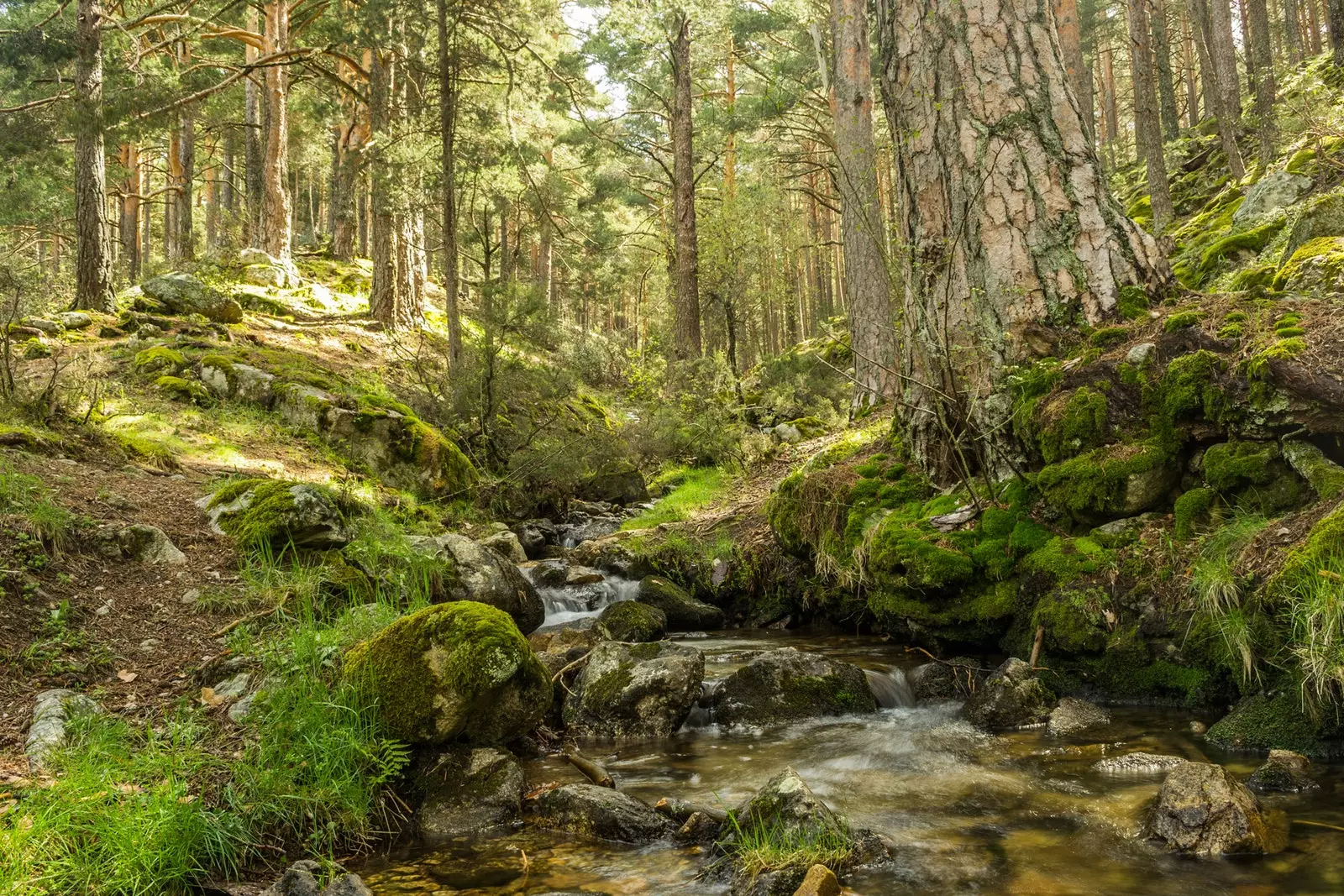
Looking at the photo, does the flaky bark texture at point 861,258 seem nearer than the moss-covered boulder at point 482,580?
No

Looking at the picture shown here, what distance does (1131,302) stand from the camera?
18.2 ft

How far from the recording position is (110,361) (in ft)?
32.2

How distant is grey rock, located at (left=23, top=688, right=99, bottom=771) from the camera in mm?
3365

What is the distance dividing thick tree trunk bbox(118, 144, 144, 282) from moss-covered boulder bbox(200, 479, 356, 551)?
1720 centimetres

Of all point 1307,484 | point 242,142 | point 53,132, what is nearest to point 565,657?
point 1307,484

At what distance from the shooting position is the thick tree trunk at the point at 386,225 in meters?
12.6

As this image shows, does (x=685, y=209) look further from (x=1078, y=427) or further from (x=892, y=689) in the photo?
(x=892, y=689)

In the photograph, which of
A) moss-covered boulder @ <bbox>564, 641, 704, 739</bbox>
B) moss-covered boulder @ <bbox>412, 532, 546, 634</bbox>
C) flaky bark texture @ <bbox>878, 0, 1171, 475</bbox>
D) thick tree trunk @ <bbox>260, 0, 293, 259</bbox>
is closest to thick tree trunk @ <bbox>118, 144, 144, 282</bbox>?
thick tree trunk @ <bbox>260, 0, 293, 259</bbox>

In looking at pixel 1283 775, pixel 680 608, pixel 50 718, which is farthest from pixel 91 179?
pixel 1283 775

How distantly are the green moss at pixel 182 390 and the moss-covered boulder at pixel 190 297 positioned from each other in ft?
9.77

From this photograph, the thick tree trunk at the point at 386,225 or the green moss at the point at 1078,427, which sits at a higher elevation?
the thick tree trunk at the point at 386,225

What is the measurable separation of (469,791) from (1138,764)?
329 centimetres

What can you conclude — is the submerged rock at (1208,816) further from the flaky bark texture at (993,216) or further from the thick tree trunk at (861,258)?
the thick tree trunk at (861,258)

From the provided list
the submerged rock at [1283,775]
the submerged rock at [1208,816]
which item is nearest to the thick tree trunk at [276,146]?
the submerged rock at [1208,816]
